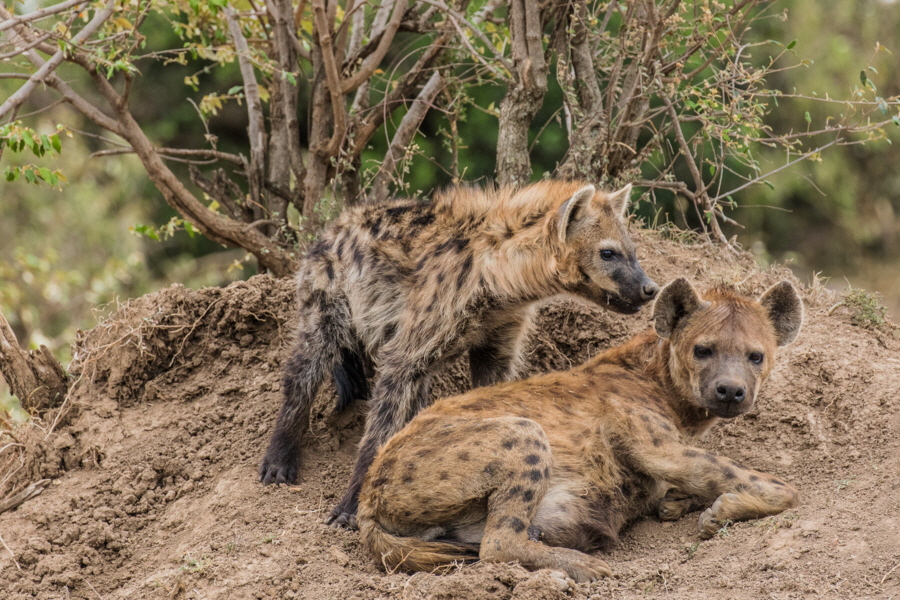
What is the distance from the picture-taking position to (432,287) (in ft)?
15.5

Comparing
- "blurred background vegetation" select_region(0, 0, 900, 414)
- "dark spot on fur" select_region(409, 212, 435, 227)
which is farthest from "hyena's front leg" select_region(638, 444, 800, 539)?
"blurred background vegetation" select_region(0, 0, 900, 414)

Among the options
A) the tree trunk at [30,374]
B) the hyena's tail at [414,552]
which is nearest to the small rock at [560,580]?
the hyena's tail at [414,552]

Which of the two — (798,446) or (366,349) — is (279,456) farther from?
(798,446)

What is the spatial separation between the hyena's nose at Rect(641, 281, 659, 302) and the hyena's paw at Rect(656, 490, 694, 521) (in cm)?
98

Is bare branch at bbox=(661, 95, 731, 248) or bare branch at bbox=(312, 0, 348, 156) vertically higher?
bare branch at bbox=(312, 0, 348, 156)

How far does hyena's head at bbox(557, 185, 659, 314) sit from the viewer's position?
462 cm

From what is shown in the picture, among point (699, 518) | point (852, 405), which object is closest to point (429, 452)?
point (699, 518)

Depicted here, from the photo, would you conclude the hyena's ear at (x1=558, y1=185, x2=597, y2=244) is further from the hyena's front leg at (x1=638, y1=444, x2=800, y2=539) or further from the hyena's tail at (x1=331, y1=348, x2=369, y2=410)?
the hyena's tail at (x1=331, y1=348, x2=369, y2=410)

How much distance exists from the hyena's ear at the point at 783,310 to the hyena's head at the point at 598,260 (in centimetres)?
56

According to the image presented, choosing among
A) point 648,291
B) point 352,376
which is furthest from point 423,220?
point 648,291

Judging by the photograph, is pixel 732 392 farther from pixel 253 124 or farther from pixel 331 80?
pixel 253 124

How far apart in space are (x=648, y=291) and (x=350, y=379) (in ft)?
6.06

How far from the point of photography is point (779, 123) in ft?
41.3

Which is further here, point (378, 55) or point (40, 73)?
point (378, 55)
